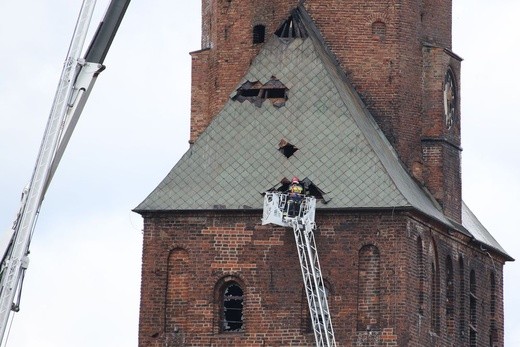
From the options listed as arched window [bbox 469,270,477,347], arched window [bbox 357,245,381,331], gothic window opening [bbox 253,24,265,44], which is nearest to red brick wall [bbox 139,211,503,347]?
arched window [bbox 357,245,381,331]

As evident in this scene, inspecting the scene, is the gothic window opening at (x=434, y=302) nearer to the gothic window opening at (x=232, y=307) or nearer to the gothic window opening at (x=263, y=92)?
the gothic window opening at (x=232, y=307)

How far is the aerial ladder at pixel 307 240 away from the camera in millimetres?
111000

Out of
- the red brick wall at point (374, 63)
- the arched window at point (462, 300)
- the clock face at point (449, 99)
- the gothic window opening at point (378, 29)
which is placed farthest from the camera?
the clock face at point (449, 99)

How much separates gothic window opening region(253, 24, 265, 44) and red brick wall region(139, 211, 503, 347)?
16.0 feet

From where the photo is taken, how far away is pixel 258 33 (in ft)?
378

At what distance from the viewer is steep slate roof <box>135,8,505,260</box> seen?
112m

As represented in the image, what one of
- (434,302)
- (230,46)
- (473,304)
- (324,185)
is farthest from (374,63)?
(473,304)

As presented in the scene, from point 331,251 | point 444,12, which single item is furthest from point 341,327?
point 444,12

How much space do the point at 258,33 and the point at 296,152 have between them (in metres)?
3.69

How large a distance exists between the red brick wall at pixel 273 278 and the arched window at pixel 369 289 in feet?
0.07

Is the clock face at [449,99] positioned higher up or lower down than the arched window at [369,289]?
higher up

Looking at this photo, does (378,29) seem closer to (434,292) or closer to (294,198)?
(294,198)

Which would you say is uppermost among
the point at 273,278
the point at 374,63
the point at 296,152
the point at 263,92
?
the point at 374,63

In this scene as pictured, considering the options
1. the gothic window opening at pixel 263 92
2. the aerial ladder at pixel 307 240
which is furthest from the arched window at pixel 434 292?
the gothic window opening at pixel 263 92
